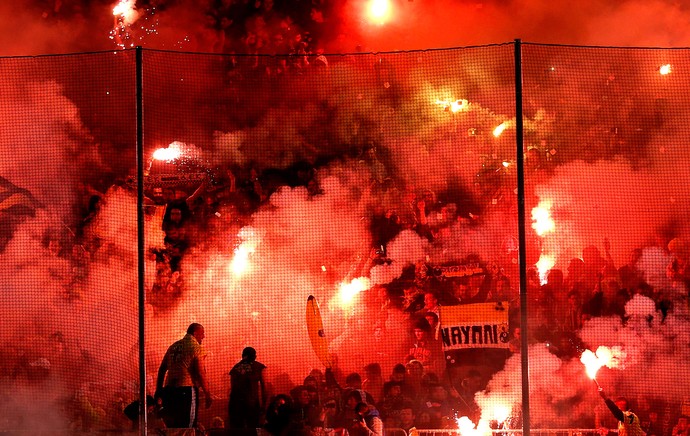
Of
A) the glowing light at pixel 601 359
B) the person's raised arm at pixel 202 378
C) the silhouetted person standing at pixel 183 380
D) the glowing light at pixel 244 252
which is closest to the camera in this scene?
the silhouetted person standing at pixel 183 380

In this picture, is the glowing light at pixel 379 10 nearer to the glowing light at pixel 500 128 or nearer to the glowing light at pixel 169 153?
the glowing light at pixel 500 128

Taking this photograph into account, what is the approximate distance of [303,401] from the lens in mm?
6801

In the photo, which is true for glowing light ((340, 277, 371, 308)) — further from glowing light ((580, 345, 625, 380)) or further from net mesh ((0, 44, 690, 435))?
glowing light ((580, 345, 625, 380))

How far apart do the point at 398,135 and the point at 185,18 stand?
250cm

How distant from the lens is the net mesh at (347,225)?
24.1ft

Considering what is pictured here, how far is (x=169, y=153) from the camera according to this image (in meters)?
8.17

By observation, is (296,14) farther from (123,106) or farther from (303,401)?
(303,401)

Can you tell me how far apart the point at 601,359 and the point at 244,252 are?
136 inches

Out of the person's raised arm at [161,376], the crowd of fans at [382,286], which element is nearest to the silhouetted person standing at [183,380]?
the person's raised arm at [161,376]

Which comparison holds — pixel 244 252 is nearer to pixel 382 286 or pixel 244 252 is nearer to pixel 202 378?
pixel 382 286

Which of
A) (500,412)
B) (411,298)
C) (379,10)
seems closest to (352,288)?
(411,298)

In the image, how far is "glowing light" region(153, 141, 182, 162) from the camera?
8164mm

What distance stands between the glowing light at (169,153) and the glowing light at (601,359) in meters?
4.25

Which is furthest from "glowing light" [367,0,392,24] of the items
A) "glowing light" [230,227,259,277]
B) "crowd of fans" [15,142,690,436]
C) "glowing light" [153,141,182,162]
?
"glowing light" [230,227,259,277]
